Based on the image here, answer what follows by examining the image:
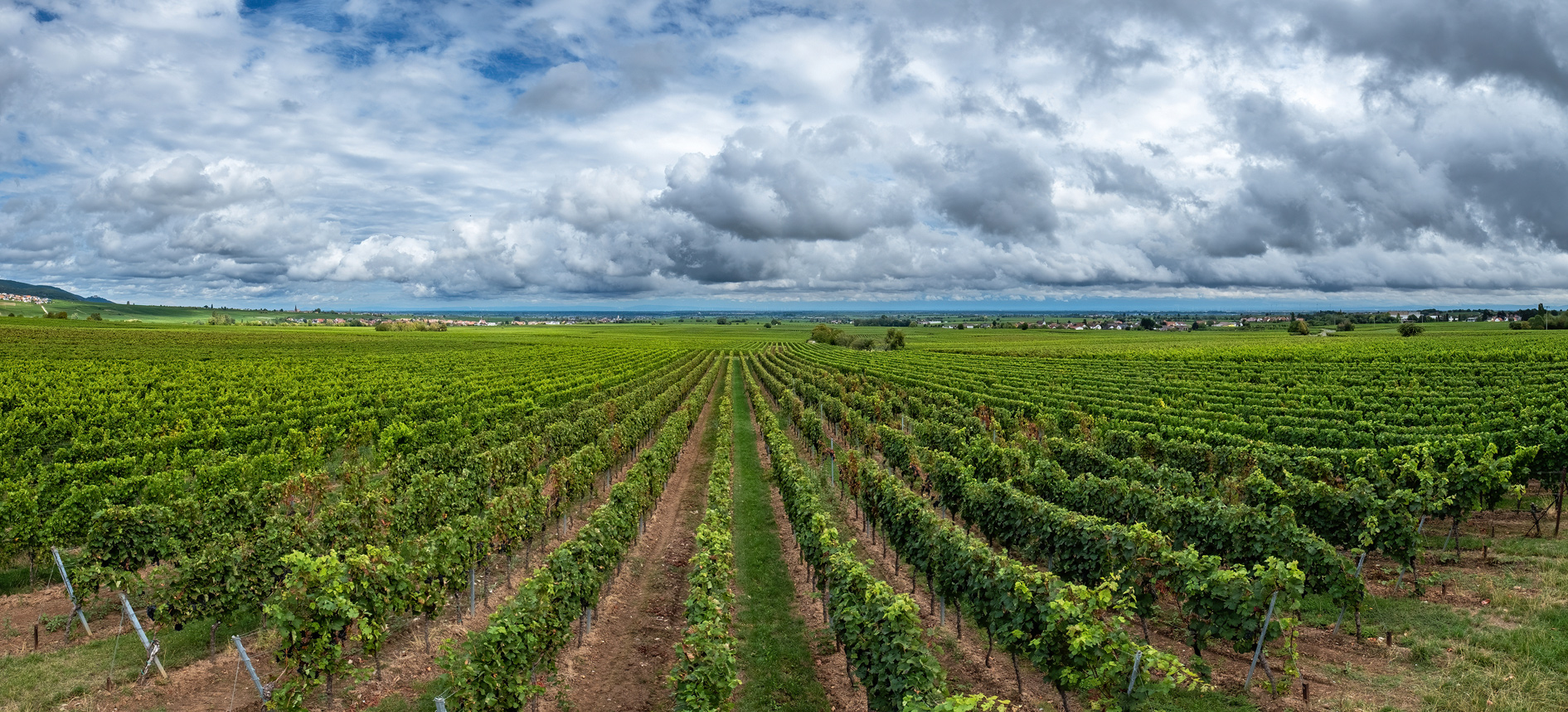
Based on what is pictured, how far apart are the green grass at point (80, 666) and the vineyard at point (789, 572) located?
0.07 metres

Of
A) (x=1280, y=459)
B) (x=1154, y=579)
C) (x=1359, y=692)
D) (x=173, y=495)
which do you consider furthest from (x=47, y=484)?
(x=1280, y=459)

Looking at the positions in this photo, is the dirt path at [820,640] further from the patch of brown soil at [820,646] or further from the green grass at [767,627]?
the green grass at [767,627]

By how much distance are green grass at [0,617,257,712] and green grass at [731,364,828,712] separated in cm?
812

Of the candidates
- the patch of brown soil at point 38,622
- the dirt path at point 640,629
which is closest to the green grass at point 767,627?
the dirt path at point 640,629

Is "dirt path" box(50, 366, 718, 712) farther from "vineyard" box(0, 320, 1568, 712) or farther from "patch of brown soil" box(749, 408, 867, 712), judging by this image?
"patch of brown soil" box(749, 408, 867, 712)

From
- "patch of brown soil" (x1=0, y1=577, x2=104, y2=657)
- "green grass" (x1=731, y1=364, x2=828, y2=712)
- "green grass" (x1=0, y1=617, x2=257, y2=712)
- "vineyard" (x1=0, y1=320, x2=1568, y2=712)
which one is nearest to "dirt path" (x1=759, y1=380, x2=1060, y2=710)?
"vineyard" (x1=0, y1=320, x2=1568, y2=712)

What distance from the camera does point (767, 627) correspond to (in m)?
13.5

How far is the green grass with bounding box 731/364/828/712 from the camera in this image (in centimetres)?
1095

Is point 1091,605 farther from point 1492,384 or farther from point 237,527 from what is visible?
point 1492,384

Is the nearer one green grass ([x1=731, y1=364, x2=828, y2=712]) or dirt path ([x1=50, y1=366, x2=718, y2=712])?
dirt path ([x1=50, y1=366, x2=718, y2=712])

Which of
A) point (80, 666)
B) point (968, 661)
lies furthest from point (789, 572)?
point (80, 666)

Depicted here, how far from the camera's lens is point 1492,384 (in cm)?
4044

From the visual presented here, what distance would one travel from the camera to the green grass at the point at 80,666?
1023 cm

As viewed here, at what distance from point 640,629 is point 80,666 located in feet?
30.2
